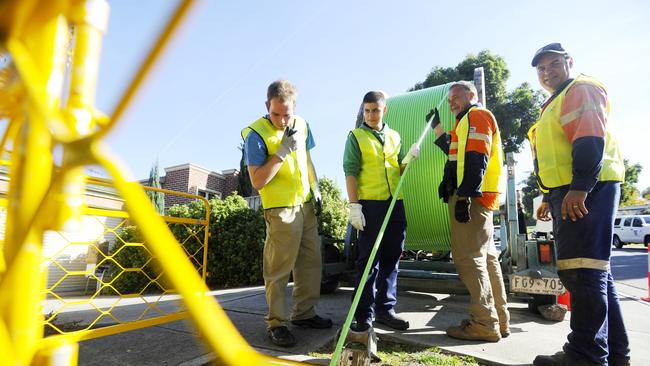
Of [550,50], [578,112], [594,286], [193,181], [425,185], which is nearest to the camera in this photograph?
[594,286]

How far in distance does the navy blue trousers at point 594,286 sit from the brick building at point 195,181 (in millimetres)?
15261

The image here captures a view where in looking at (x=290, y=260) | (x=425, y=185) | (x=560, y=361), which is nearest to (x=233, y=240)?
(x=425, y=185)

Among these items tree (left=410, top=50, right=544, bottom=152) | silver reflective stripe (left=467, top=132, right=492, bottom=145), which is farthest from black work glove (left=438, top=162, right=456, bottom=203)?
tree (left=410, top=50, right=544, bottom=152)

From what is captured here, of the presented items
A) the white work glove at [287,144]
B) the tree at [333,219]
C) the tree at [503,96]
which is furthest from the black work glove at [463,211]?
the tree at [503,96]

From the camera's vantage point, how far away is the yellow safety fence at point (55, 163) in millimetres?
465

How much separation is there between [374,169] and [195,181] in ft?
50.1

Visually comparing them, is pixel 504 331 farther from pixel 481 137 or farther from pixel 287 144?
pixel 287 144

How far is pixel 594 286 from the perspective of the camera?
1806mm

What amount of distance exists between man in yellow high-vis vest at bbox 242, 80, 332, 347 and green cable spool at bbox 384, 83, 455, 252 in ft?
5.74

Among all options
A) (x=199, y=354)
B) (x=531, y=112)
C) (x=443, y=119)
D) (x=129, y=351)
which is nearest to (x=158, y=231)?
(x=199, y=354)

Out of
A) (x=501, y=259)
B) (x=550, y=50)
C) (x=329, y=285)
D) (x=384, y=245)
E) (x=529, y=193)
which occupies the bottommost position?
(x=329, y=285)

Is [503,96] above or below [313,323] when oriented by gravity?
above

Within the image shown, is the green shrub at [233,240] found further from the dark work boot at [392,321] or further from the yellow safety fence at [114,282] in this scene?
the dark work boot at [392,321]

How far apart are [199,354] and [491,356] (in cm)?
185
